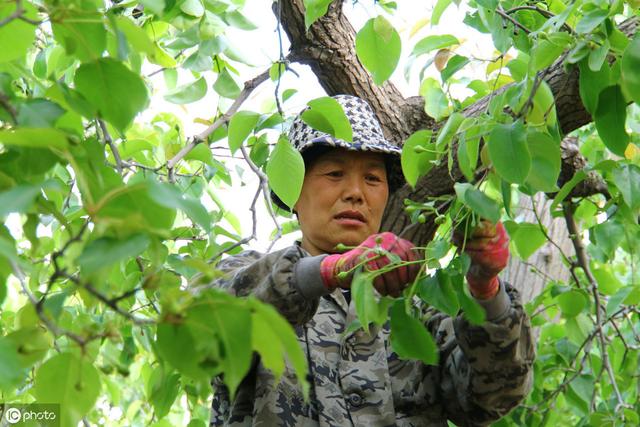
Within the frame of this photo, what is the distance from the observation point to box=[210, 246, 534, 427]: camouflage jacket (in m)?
1.41

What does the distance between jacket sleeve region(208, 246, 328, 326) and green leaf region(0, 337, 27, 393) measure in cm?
43

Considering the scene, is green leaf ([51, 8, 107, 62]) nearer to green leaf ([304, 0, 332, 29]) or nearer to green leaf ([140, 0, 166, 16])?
green leaf ([140, 0, 166, 16])

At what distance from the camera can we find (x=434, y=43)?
150 centimetres

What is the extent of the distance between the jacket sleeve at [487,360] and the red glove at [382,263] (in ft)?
0.67

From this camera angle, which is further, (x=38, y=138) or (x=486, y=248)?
(x=486, y=248)

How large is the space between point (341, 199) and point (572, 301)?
0.57 meters

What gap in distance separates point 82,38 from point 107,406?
2.12m

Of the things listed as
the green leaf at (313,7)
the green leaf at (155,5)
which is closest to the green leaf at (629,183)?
the green leaf at (313,7)

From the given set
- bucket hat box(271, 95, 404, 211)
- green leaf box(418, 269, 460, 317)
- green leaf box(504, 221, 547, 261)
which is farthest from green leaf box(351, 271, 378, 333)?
green leaf box(504, 221, 547, 261)

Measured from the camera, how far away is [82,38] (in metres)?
0.85

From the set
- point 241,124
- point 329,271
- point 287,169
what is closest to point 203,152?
point 241,124

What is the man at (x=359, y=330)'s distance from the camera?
1.29 meters

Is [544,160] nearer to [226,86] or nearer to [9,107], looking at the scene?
[9,107]

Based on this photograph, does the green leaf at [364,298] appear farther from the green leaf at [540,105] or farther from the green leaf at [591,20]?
the green leaf at [591,20]
